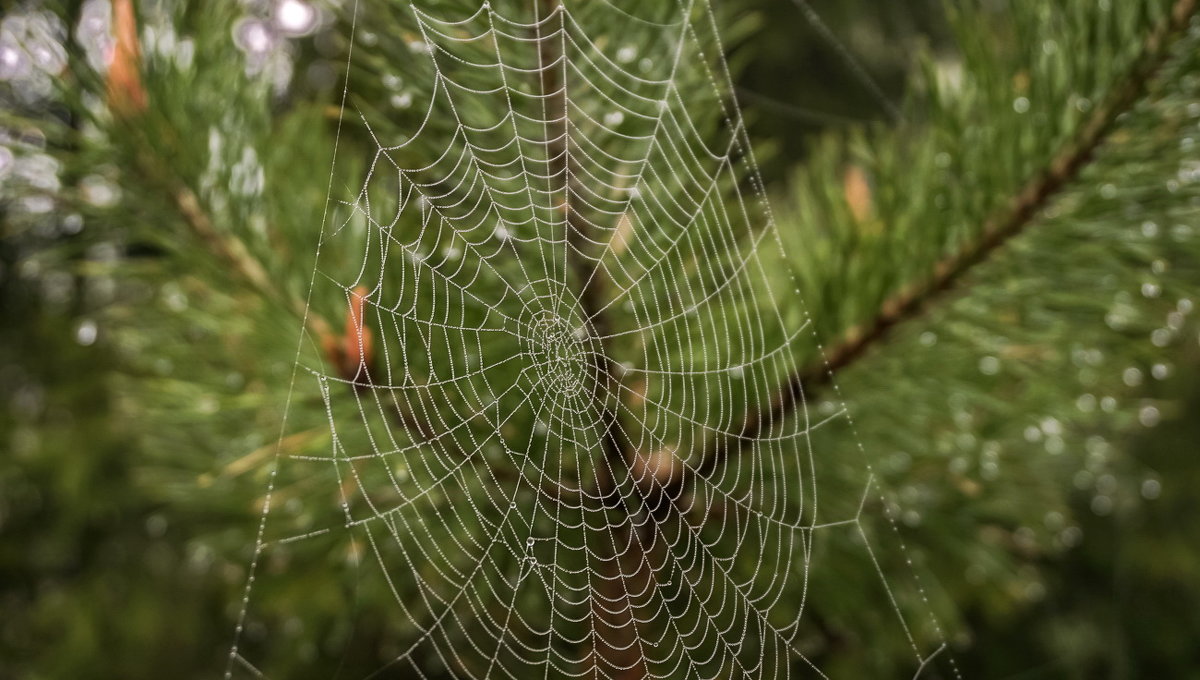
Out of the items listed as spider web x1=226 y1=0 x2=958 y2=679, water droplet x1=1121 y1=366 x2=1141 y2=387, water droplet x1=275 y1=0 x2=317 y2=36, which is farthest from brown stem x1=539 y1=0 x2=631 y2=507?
water droplet x1=1121 y1=366 x2=1141 y2=387

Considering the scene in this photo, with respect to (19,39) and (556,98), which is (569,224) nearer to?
(556,98)

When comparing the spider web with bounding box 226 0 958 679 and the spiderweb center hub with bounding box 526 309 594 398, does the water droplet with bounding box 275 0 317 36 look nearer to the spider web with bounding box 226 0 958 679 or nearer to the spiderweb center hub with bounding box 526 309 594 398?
the spider web with bounding box 226 0 958 679

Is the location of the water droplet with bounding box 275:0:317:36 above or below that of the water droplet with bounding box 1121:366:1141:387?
above

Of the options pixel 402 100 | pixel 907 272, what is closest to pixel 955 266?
pixel 907 272

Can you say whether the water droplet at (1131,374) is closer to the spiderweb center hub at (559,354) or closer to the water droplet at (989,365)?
the water droplet at (989,365)

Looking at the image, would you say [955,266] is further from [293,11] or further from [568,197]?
[293,11]

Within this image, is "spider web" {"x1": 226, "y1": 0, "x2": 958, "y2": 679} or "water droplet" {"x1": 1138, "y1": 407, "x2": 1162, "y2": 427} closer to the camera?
"spider web" {"x1": 226, "y1": 0, "x2": 958, "y2": 679}

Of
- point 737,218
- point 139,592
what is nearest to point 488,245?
point 737,218

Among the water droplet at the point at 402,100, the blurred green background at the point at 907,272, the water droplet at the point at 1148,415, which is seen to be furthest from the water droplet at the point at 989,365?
the water droplet at the point at 402,100

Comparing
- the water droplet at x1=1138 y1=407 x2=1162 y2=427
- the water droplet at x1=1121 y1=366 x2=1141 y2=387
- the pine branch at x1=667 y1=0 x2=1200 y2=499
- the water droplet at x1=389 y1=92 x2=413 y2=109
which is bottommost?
the water droplet at x1=1138 y1=407 x2=1162 y2=427
